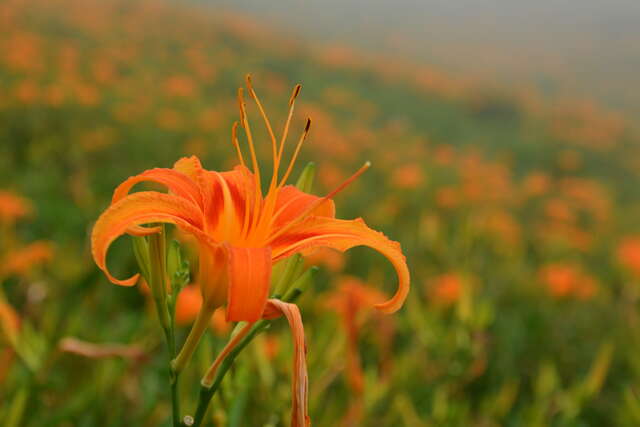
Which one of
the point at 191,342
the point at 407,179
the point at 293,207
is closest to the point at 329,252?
the point at 293,207

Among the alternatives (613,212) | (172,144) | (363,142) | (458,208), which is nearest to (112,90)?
(172,144)

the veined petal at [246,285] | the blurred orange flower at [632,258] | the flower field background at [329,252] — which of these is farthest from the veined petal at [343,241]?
the blurred orange flower at [632,258]

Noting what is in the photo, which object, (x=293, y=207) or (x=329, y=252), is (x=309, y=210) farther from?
(x=329, y=252)

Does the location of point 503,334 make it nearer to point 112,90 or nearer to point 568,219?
point 568,219

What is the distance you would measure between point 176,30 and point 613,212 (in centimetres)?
580

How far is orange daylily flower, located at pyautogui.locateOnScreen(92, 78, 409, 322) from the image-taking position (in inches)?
18.4

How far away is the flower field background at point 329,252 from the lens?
1.21 m

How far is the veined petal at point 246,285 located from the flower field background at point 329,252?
1.03ft

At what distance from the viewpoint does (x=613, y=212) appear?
5398 millimetres

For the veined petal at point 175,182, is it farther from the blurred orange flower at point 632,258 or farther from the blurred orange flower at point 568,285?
the blurred orange flower at point 632,258

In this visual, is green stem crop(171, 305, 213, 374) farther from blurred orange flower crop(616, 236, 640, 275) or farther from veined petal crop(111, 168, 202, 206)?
blurred orange flower crop(616, 236, 640, 275)

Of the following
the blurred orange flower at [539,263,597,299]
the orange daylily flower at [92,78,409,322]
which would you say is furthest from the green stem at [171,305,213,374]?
the blurred orange flower at [539,263,597,299]

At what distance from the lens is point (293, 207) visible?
654 mm

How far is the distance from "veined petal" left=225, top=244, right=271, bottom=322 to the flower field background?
31 centimetres
